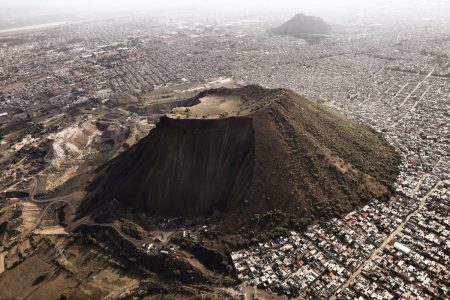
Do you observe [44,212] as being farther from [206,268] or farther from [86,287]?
[206,268]

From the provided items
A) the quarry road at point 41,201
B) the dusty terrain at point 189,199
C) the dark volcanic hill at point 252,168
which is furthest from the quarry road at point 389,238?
the quarry road at point 41,201

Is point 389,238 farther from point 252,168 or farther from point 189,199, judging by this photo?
point 189,199

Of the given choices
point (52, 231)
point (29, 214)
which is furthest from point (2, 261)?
point (29, 214)

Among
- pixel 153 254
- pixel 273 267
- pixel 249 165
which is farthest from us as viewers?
pixel 249 165

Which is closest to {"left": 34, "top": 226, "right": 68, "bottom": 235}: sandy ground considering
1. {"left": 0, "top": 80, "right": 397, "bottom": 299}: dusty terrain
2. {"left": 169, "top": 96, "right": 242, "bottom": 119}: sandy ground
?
{"left": 0, "top": 80, "right": 397, "bottom": 299}: dusty terrain

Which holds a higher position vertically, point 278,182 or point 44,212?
point 278,182

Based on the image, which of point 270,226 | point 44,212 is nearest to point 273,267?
point 270,226

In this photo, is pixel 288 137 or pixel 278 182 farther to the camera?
pixel 288 137

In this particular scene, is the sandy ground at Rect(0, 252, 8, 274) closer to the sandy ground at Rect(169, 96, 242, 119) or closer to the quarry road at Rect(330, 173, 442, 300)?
the sandy ground at Rect(169, 96, 242, 119)

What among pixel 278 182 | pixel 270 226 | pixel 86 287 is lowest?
pixel 86 287
